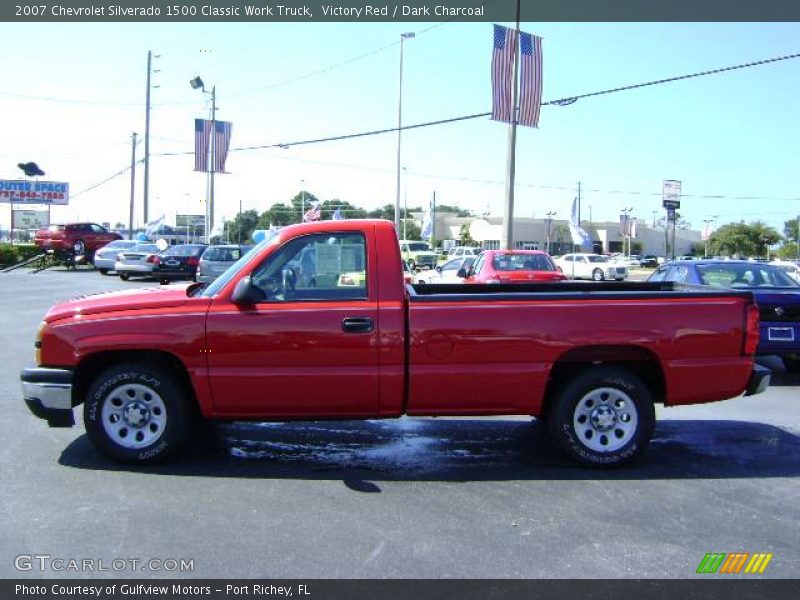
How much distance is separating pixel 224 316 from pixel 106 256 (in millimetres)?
26495

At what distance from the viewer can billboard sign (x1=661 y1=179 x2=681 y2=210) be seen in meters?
19.6

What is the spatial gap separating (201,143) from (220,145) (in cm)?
86

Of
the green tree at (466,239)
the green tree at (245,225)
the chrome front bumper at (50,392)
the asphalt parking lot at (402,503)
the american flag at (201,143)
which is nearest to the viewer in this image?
the asphalt parking lot at (402,503)

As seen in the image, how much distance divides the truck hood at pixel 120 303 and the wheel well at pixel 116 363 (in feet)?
1.13

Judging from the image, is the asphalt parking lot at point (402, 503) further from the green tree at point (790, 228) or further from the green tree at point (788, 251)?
the green tree at point (790, 228)

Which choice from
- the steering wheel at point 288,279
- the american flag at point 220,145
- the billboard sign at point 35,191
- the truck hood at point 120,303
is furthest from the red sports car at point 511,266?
the billboard sign at point 35,191

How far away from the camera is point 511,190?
21203mm

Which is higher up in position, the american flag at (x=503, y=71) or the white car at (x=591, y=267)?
the american flag at (x=503, y=71)

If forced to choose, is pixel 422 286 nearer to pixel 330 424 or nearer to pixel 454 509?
pixel 330 424

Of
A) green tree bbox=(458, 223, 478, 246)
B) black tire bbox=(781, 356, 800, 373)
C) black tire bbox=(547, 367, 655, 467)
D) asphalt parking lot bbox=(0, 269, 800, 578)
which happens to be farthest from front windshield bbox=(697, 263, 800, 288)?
green tree bbox=(458, 223, 478, 246)

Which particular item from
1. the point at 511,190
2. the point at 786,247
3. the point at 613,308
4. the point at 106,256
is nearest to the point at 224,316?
the point at 613,308

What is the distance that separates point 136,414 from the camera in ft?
17.8

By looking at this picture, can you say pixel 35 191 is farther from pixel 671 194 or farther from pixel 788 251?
pixel 788 251

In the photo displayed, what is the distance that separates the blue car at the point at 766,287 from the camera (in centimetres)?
866
